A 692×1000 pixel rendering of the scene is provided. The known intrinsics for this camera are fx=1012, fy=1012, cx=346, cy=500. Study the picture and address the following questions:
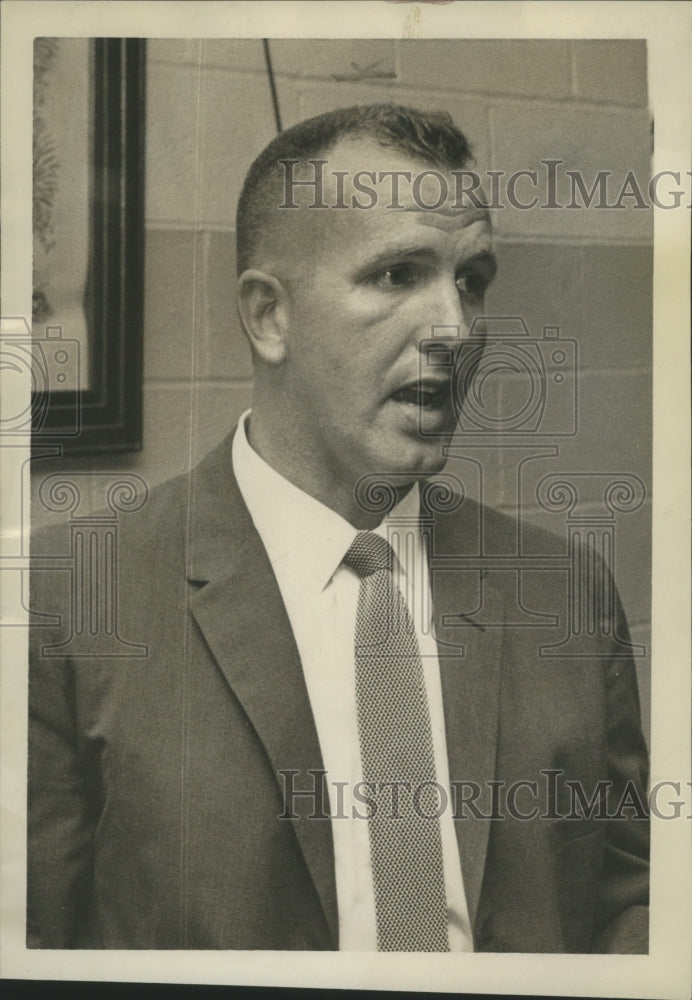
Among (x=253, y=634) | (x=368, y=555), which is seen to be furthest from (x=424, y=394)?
(x=253, y=634)

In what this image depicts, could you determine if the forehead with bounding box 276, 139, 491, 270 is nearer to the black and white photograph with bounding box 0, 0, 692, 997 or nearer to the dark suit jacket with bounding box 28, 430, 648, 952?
the black and white photograph with bounding box 0, 0, 692, 997

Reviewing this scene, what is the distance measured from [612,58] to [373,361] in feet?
1.28

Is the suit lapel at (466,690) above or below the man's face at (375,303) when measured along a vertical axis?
below

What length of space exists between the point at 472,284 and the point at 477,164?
12 centimetres

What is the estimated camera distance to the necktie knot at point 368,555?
100cm

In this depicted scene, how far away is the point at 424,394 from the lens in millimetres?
998

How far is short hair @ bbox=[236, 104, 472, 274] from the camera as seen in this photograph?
100 centimetres

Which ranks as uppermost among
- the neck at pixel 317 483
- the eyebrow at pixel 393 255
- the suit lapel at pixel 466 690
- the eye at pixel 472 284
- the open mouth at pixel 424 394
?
the eyebrow at pixel 393 255

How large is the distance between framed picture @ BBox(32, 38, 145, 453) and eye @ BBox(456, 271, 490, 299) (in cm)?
32
